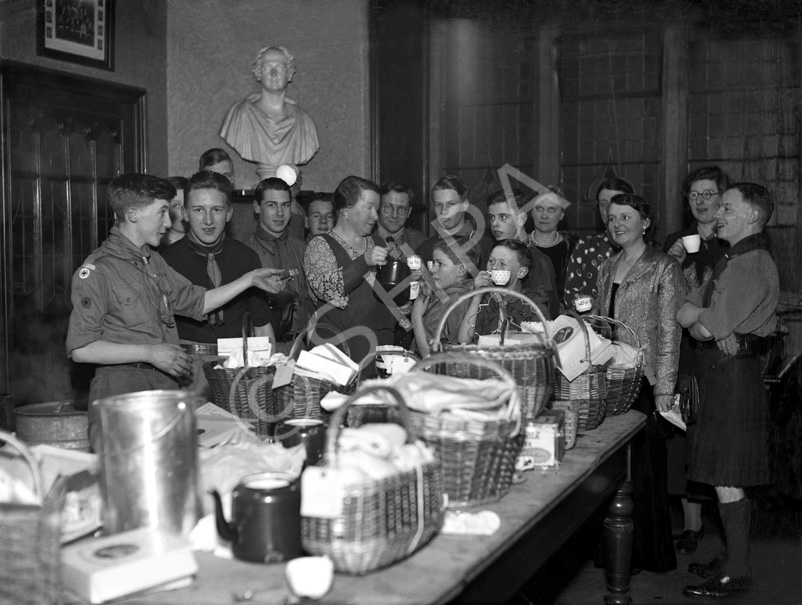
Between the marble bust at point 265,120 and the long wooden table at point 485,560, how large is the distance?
432 centimetres

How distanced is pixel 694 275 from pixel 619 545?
6.42 feet

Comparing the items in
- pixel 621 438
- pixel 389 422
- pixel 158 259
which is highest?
pixel 158 259

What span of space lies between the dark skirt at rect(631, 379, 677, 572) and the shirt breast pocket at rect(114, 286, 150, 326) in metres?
2.19

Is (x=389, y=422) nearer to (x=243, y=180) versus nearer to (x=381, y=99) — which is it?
(x=243, y=180)

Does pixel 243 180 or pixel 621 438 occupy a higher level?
pixel 243 180

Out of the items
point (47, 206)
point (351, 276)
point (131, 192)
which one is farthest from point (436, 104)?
point (131, 192)

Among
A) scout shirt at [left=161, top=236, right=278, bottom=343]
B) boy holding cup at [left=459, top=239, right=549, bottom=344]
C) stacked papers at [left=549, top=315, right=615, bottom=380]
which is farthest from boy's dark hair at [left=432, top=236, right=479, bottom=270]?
stacked papers at [left=549, top=315, right=615, bottom=380]

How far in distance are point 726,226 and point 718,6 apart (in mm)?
3217

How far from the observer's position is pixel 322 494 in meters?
1.51

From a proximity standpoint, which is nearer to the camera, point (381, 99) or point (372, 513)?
point (372, 513)

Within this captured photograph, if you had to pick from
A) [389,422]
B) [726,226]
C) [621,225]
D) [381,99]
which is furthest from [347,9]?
[389,422]

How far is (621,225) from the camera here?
14.1ft

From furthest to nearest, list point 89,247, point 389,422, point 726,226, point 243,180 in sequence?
point 243,180 < point 89,247 < point 726,226 < point 389,422

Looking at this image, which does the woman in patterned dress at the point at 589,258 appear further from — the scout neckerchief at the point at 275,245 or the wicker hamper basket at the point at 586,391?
the wicker hamper basket at the point at 586,391
